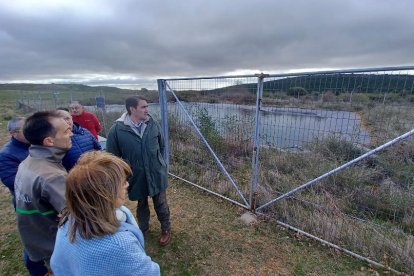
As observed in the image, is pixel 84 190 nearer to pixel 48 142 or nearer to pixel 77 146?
pixel 48 142

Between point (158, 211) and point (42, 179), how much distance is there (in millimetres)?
1931

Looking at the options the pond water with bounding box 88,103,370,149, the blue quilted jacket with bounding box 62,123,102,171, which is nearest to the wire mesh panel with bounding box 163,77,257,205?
the pond water with bounding box 88,103,370,149

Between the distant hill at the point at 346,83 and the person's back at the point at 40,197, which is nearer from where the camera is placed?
the person's back at the point at 40,197

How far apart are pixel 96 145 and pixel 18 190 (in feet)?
4.00

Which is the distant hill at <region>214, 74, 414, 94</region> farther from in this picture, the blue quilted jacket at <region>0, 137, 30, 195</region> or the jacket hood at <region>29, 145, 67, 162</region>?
the blue quilted jacket at <region>0, 137, 30, 195</region>

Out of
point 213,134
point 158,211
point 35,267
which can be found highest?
point 213,134

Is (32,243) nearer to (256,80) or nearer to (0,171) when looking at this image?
(0,171)

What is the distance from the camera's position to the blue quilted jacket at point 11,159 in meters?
2.38

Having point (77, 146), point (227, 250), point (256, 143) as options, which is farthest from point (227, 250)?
point (77, 146)

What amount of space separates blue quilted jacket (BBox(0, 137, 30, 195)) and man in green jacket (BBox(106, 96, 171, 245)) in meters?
0.89

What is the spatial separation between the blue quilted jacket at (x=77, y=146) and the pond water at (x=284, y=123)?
2.14 metres

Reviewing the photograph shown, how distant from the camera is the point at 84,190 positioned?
1.10 meters

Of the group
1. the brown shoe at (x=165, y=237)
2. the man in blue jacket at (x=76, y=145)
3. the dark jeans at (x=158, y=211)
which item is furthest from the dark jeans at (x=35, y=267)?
the brown shoe at (x=165, y=237)

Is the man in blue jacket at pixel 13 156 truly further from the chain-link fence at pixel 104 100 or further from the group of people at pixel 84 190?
the chain-link fence at pixel 104 100
